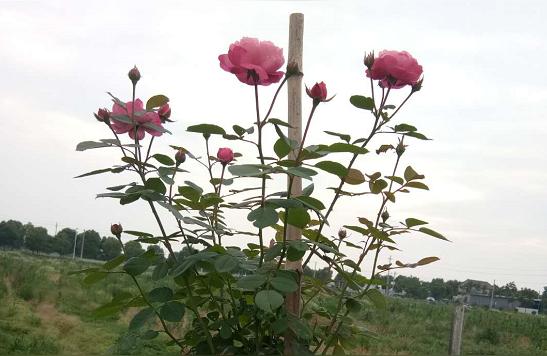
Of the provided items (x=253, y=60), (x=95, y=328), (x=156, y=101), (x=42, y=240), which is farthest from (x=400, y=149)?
(x=42, y=240)

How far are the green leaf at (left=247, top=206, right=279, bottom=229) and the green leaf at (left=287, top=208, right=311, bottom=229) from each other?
80mm

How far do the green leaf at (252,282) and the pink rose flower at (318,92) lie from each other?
324mm

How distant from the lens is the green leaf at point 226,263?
959mm

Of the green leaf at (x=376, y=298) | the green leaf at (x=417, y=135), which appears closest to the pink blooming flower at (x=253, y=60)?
the green leaf at (x=417, y=135)

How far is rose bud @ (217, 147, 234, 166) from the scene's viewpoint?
1.27 m

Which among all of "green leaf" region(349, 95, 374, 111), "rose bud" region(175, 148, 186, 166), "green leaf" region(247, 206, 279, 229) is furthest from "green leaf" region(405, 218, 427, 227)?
"rose bud" region(175, 148, 186, 166)

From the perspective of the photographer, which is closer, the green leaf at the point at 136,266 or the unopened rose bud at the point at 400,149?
the green leaf at the point at 136,266

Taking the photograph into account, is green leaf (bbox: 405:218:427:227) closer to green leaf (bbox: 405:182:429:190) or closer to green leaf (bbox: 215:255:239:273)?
green leaf (bbox: 405:182:429:190)

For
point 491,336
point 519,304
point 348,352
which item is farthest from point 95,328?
point 519,304

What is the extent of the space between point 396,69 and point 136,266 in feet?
2.01

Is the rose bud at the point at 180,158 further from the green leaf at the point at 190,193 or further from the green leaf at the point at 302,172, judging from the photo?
the green leaf at the point at 302,172

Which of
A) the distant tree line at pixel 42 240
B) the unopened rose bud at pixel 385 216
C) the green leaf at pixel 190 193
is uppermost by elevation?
the unopened rose bud at pixel 385 216

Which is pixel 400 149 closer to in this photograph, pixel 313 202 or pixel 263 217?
pixel 313 202

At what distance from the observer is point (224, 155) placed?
127 cm
